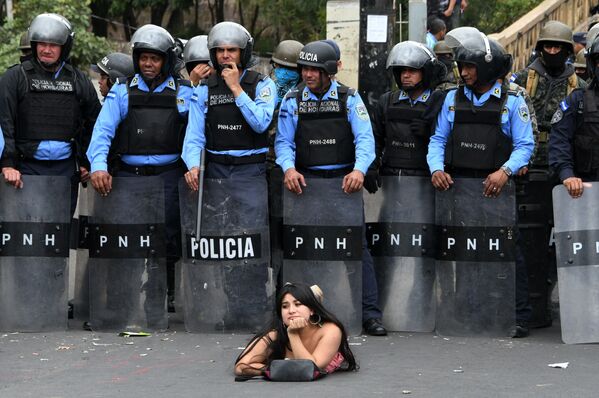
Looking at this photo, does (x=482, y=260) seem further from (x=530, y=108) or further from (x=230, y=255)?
(x=230, y=255)

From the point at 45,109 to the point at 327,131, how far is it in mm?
2070

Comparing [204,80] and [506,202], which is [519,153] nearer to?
[506,202]

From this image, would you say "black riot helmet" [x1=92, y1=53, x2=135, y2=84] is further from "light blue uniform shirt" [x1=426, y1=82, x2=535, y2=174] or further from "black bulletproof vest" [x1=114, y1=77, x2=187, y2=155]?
"light blue uniform shirt" [x1=426, y1=82, x2=535, y2=174]

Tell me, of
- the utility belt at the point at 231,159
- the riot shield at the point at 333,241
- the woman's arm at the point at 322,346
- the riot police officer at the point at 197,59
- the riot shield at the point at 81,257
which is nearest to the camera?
the woman's arm at the point at 322,346

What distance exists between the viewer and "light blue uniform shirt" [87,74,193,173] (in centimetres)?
1038

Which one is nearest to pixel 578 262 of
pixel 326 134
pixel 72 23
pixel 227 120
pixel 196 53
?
pixel 326 134

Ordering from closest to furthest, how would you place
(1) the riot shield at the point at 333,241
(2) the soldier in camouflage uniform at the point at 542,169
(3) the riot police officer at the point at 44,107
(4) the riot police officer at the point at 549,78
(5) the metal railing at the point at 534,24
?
(1) the riot shield at the point at 333,241
(3) the riot police officer at the point at 44,107
(2) the soldier in camouflage uniform at the point at 542,169
(4) the riot police officer at the point at 549,78
(5) the metal railing at the point at 534,24

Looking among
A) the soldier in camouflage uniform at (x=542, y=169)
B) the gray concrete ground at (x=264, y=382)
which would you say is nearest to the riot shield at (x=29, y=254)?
the gray concrete ground at (x=264, y=382)

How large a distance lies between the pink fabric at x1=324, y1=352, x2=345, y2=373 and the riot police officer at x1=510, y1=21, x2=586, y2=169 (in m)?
3.14

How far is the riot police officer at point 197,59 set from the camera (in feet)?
37.1

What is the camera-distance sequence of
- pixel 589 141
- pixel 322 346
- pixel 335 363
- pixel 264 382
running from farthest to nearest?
pixel 589 141 < pixel 335 363 < pixel 322 346 < pixel 264 382

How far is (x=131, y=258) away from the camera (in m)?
10.4

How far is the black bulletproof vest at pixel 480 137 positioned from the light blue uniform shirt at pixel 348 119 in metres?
0.61

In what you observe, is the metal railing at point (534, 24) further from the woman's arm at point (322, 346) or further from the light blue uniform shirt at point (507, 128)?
the woman's arm at point (322, 346)
